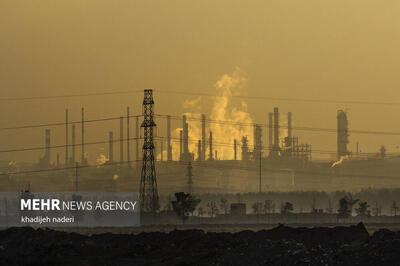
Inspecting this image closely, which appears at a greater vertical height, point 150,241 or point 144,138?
point 144,138

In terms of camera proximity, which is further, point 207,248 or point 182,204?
point 182,204

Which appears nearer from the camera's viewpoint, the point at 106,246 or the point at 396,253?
the point at 396,253

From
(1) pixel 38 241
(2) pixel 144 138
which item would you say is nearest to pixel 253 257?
(1) pixel 38 241

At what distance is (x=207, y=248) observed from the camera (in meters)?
46.3

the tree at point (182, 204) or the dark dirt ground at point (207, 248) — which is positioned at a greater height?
the dark dirt ground at point (207, 248)

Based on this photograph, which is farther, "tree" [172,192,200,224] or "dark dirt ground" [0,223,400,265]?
"tree" [172,192,200,224]

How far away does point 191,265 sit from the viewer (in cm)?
4016

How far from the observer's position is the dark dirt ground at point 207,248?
35.8m

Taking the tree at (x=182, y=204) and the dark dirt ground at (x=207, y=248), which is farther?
the tree at (x=182, y=204)

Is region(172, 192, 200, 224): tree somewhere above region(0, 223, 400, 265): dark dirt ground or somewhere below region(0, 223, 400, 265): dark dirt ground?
below

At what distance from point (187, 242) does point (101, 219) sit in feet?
310

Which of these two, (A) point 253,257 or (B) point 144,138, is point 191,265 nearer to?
(A) point 253,257

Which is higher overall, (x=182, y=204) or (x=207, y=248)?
(x=207, y=248)

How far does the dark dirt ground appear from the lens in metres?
35.8
